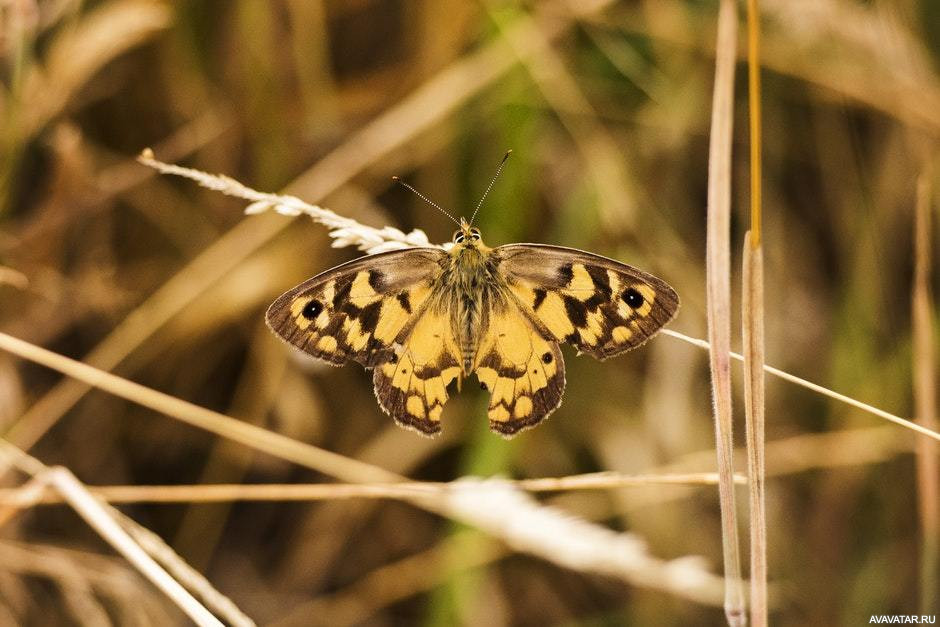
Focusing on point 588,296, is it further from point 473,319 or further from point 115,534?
point 115,534

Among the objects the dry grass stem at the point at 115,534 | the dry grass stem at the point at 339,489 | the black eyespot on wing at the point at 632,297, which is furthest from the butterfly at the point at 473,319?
the dry grass stem at the point at 115,534

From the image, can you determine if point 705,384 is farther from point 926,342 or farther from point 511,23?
point 511,23

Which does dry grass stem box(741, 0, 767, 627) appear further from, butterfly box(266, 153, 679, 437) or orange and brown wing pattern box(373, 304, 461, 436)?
orange and brown wing pattern box(373, 304, 461, 436)

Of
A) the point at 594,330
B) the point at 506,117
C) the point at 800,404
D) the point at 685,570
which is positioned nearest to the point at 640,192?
the point at 506,117

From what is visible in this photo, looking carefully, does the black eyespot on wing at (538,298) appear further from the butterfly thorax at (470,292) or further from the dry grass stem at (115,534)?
the dry grass stem at (115,534)

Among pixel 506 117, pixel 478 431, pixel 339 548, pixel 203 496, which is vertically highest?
pixel 506 117

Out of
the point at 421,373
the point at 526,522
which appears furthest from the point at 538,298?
the point at 526,522
